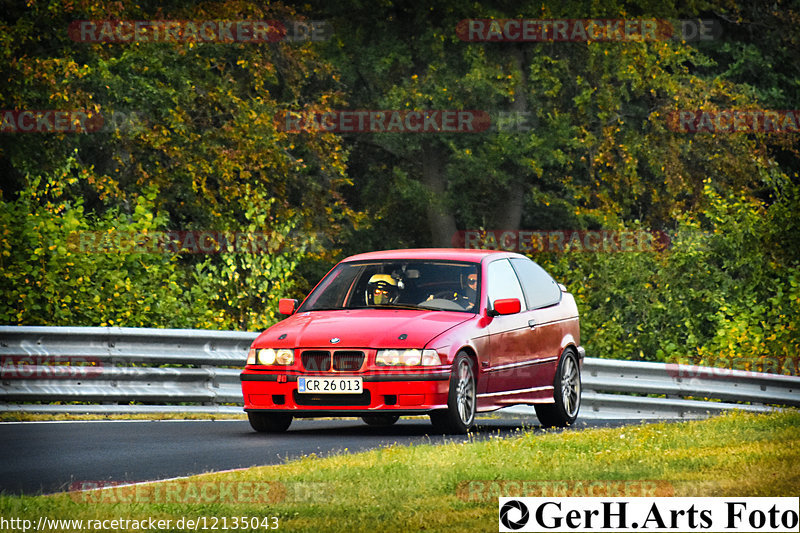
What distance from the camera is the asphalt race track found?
10195mm

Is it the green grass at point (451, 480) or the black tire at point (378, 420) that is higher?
the green grass at point (451, 480)

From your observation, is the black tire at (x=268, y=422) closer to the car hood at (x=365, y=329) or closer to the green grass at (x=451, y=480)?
the car hood at (x=365, y=329)

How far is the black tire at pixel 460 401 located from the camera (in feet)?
41.6

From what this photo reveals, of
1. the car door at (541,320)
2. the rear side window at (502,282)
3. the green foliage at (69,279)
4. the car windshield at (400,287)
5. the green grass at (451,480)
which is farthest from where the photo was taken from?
the green foliage at (69,279)

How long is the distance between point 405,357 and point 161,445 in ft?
7.08

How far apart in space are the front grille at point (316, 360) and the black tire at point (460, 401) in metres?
1.02

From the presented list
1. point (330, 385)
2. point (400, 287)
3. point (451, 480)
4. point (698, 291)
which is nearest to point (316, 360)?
point (330, 385)

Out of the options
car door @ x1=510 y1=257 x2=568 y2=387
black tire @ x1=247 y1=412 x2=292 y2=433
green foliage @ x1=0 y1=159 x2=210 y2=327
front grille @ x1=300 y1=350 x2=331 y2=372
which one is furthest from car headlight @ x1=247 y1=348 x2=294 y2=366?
green foliage @ x1=0 y1=159 x2=210 y2=327

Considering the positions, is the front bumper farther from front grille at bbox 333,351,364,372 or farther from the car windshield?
the car windshield

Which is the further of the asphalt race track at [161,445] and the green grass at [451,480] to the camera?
the asphalt race track at [161,445]

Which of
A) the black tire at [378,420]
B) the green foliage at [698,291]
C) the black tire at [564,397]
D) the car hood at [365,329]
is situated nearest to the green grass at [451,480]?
the car hood at [365,329]

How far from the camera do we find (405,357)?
41.0 feet

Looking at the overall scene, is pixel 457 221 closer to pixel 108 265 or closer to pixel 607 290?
pixel 607 290

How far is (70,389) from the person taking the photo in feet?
50.8
